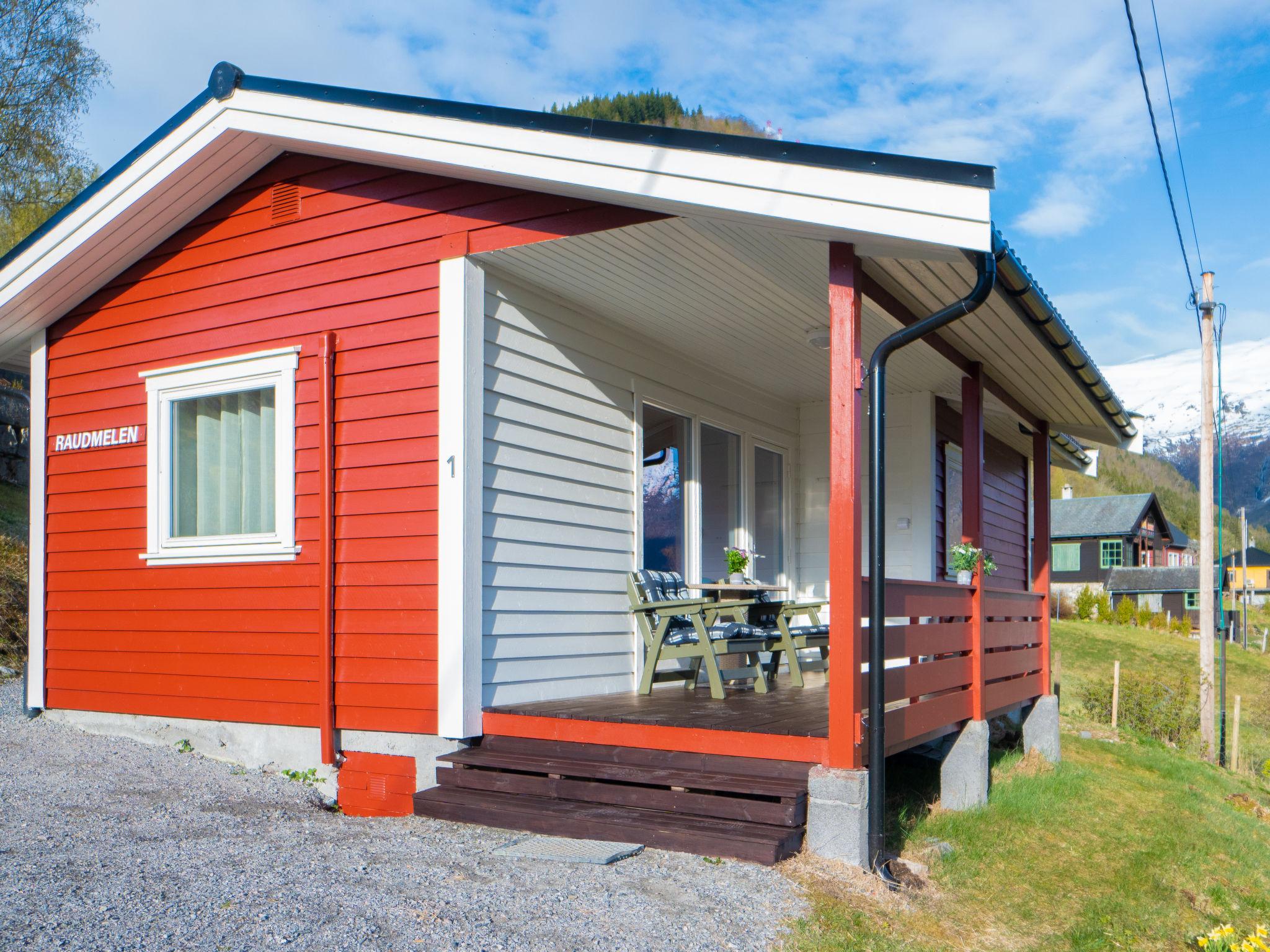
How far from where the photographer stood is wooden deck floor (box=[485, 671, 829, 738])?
4.57m

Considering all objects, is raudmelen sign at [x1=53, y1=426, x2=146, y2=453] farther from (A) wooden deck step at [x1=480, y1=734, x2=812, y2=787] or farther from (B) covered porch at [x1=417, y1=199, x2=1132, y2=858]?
(A) wooden deck step at [x1=480, y1=734, x2=812, y2=787]

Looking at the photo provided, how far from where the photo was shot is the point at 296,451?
592cm

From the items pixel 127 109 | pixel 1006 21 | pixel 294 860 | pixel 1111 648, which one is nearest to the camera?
pixel 294 860

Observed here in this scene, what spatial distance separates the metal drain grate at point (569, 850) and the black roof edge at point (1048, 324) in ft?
8.97

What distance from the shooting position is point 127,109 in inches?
953

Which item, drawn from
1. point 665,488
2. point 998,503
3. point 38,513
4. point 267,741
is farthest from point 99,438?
point 998,503

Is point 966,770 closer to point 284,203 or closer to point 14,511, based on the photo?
point 284,203

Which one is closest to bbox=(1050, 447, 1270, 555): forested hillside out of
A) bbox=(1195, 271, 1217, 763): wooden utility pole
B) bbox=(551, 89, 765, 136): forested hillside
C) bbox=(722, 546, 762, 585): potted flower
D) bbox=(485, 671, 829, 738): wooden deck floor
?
bbox=(551, 89, 765, 136): forested hillside

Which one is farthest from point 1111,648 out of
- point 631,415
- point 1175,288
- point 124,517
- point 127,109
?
point 127,109

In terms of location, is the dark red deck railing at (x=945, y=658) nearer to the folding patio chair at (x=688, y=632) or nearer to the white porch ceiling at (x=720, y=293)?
the folding patio chair at (x=688, y=632)

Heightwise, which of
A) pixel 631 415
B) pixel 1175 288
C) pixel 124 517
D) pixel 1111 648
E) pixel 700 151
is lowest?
pixel 1111 648

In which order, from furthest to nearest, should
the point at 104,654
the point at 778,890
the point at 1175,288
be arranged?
the point at 1175,288, the point at 104,654, the point at 778,890

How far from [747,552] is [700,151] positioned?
4.39 meters

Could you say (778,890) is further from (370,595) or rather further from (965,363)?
(965,363)
